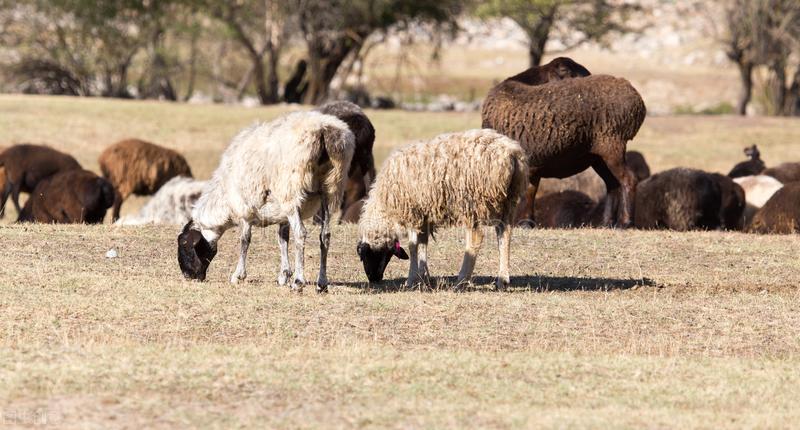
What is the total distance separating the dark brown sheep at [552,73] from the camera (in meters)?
19.9

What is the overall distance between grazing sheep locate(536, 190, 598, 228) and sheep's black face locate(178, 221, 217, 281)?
8.42 m

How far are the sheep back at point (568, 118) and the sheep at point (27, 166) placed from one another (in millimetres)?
9767

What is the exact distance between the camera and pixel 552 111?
18.3 m

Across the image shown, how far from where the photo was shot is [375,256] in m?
13.6

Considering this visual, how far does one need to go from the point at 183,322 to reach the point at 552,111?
8.55 metres

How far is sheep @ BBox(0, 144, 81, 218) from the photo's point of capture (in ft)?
80.2

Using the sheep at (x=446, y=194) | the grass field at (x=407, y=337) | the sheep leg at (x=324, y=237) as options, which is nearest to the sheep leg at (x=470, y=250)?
the sheep at (x=446, y=194)

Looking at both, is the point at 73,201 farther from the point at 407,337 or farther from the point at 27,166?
the point at 407,337

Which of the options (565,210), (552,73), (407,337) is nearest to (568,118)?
(552,73)

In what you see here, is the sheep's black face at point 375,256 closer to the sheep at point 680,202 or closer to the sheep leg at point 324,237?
the sheep leg at point 324,237

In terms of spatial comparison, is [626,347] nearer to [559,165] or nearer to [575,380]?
[575,380]

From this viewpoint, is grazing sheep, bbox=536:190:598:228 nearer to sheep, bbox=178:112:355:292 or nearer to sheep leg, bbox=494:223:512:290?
sheep leg, bbox=494:223:512:290

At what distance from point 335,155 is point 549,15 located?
45.0 m

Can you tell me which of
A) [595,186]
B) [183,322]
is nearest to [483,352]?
[183,322]
